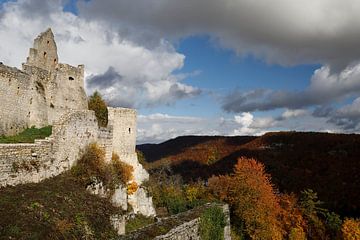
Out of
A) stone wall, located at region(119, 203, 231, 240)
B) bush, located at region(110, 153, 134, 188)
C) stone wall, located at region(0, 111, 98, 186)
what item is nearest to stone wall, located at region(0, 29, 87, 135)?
stone wall, located at region(0, 111, 98, 186)

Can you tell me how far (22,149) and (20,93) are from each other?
22.8ft

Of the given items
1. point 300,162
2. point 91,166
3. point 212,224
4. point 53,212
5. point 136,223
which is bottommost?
point 136,223

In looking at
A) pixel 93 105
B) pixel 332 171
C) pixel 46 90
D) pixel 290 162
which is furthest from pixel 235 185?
pixel 290 162

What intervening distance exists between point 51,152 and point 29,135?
413cm

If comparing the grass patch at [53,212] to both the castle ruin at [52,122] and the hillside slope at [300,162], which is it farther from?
the hillside slope at [300,162]

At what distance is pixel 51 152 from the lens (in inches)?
673

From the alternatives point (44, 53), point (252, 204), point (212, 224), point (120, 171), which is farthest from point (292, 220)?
point (44, 53)

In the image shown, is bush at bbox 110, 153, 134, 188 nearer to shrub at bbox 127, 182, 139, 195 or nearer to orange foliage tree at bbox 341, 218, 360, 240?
shrub at bbox 127, 182, 139, 195

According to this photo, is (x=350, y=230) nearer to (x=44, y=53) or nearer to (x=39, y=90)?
(x=39, y=90)

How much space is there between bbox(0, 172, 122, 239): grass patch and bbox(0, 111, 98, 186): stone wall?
1.70ft

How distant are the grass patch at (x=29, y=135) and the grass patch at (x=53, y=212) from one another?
10.8 ft

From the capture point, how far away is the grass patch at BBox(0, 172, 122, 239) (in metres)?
10.8

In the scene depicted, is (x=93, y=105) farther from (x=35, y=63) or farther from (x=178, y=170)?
(x=178, y=170)

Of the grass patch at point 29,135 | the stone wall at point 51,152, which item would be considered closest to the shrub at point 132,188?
the stone wall at point 51,152
